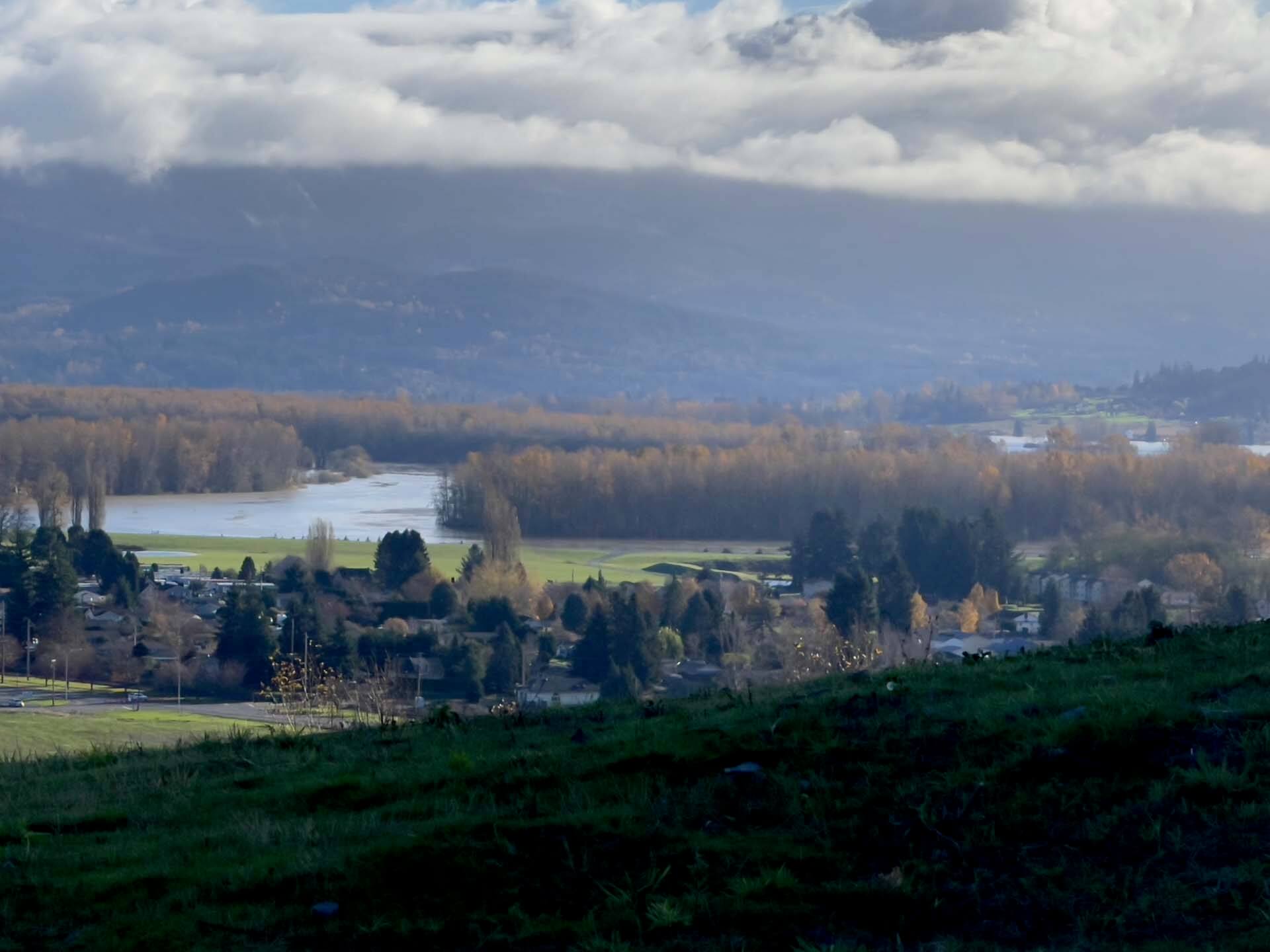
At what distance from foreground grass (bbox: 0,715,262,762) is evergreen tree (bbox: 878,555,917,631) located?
26.4 metres

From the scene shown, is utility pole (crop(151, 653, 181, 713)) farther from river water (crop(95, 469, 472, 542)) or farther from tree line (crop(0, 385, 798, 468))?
tree line (crop(0, 385, 798, 468))

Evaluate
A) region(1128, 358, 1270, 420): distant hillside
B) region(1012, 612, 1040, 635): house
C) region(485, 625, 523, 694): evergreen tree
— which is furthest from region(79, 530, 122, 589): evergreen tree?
region(1128, 358, 1270, 420): distant hillside

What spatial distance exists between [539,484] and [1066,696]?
88.3 m

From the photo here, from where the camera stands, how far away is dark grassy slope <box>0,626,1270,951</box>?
22.4ft

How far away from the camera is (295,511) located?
3957 inches

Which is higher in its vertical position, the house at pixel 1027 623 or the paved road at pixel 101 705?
the paved road at pixel 101 705

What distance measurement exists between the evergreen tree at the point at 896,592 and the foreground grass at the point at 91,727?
26373 millimetres

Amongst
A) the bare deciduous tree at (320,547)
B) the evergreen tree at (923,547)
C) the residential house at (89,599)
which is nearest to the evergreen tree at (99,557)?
the residential house at (89,599)

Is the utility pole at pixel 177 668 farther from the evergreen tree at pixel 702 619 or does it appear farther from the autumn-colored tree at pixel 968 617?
the autumn-colored tree at pixel 968 617

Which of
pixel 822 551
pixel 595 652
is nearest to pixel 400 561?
pixel 595 652

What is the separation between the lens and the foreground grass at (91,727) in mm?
26609

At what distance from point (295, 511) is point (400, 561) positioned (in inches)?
1501

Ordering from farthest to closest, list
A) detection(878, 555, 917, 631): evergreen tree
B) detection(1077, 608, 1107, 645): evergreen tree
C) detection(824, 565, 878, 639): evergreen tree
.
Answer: detection(878, 555, 917, 631): evergreen tree, detection(824, 565, 878, 639): evergreen tree, detection(1077, 608, 1107, 645): evergreen tree

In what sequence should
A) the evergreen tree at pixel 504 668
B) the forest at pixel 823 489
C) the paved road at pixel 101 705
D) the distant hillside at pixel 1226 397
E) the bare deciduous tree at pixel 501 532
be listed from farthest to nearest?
1. the distant hillside at pixel 1226 397
2. the forest at pixel 823 489
3. the bare deciduous tree at pixel 501 532
4. the evergreen tree at pixel 504 668
5. the paved road at pixel 101 705
